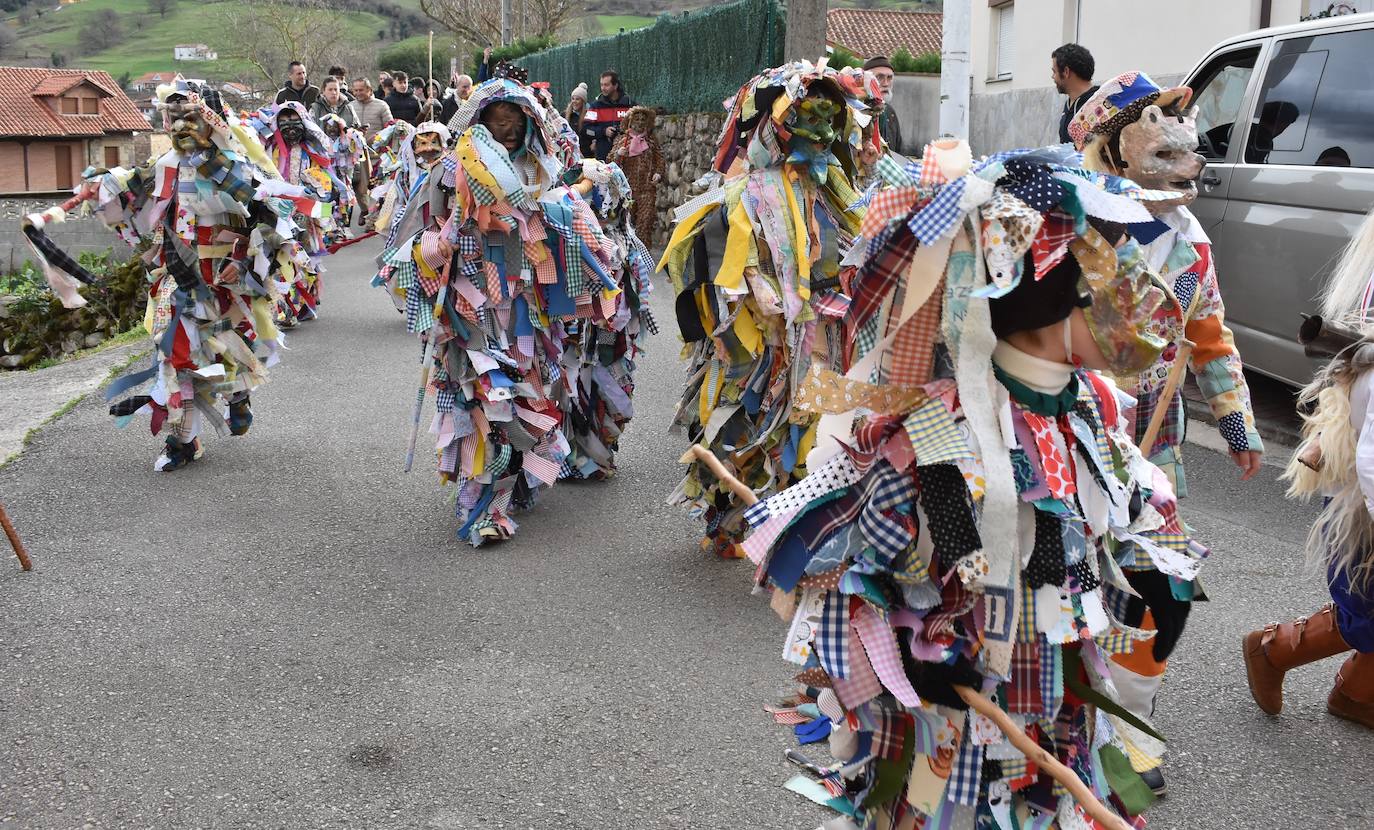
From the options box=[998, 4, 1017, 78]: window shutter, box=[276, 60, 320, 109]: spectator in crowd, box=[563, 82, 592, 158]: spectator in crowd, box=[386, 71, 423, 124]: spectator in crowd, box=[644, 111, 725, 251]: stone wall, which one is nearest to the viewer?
box=[644, 111, 725, 251]: stone wall

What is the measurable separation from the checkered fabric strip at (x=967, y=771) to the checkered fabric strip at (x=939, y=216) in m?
0.96

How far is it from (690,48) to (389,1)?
4003 inches

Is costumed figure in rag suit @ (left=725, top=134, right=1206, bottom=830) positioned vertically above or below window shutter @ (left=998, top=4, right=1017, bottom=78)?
below

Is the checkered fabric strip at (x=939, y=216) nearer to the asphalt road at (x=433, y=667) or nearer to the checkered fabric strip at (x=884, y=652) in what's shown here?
the checkered fabric strip at (x=884, y=652)

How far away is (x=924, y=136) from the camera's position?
20.2 m

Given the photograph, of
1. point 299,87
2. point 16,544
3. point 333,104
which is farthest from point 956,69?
point 333,104

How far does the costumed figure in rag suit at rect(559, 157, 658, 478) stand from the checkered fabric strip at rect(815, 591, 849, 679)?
4054 mm

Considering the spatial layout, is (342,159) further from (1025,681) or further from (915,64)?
(1025,681)

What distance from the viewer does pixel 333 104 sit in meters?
18.3

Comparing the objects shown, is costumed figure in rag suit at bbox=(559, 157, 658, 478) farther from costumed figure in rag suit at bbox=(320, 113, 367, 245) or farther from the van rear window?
costumed figure in rag suit at bbox=(320, 113, 367, 245)

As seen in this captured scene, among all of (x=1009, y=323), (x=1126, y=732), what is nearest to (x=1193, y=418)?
(x=1126, y=732)

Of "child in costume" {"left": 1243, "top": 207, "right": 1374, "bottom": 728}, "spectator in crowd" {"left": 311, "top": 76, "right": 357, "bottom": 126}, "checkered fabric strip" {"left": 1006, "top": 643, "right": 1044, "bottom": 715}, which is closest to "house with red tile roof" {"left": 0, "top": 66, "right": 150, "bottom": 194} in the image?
"spectator in crowd" {"left": 311, "top": 76, "right": 357, "bottom": 126}

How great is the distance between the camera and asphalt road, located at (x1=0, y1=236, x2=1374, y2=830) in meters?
3.79

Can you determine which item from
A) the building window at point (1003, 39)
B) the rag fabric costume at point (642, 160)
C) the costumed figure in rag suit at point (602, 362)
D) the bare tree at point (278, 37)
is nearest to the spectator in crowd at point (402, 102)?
the rag fabric costume at point (642, 160)
